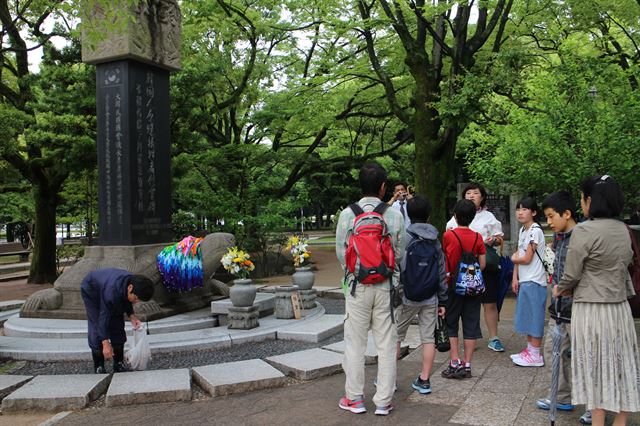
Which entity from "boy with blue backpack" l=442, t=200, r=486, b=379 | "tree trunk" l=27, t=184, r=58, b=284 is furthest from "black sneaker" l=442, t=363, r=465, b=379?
"tree trunk" l=27, t=184, r=58, b=284

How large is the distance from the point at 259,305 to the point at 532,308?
4.46 metres

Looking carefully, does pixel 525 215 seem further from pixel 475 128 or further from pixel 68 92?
pixel 475 128

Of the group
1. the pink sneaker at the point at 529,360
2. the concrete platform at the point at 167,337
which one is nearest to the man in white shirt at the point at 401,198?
the concrete platform at the point at 167,337

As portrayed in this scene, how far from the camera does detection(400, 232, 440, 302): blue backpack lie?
458 cm

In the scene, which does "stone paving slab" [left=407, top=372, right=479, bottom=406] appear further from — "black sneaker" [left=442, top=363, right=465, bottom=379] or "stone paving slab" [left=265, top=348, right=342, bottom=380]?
"stone paving slab" [left=265, top=348, right=342, bottom=380]

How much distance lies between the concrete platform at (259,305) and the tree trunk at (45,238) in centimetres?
925

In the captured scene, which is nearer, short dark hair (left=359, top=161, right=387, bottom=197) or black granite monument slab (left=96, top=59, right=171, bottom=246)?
short dark hair (left=359, top=161, right=387, bottom=197)

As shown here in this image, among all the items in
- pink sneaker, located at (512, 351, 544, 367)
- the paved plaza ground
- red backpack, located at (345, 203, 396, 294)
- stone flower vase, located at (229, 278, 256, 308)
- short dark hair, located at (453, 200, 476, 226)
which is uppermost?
short dark hair, located at (453, 200, 476, 226)

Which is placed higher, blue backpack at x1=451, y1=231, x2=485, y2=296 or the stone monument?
the stone monument

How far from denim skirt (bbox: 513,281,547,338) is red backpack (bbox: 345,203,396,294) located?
85.0 inches

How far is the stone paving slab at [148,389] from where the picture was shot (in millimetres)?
4719

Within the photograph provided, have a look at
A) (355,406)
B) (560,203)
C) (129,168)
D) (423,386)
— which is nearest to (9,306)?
(129,168)

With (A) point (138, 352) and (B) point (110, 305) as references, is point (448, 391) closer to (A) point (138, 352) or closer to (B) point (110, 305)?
(A) point (138, 352)

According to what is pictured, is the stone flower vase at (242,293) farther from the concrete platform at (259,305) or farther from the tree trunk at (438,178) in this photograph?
the tree trunk at (438,178)
